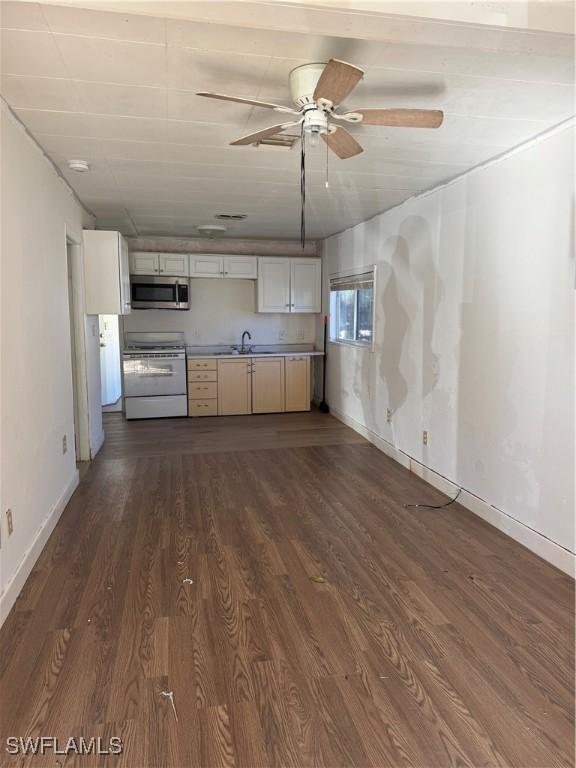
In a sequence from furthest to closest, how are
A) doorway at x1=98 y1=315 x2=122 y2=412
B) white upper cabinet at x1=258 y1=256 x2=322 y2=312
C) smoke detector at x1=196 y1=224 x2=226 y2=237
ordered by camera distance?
doorway at x1=98 y1=315 x2=122 y2=412
white upper cabinet at x1=258 y1=256 x2=322 y2=312
smoke detector at x1=196 y1=224 x2=226 y2=237

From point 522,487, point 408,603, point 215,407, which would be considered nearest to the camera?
point 408,603

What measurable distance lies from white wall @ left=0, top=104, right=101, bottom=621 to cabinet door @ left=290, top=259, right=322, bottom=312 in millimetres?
3510

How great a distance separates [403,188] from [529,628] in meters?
3.15

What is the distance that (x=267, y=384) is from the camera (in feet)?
21.6

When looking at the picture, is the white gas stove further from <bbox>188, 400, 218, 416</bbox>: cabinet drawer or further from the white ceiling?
the white ceiling

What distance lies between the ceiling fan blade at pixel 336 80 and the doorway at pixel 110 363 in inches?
219

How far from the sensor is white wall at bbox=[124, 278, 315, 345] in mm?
Result: 6797

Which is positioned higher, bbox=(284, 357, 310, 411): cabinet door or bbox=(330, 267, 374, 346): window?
bbox=(330, 267, 374, 346): window

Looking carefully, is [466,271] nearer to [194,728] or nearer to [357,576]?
[357,576]

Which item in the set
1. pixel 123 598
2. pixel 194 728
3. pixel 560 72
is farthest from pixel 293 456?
pixel 560 72

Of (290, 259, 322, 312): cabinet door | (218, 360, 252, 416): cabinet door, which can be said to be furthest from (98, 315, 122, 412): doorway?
(290, 259, 322, 312): cabinet door

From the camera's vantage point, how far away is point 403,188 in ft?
12.8

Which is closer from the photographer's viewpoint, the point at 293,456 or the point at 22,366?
the point at 22,366

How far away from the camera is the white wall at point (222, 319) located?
6797mm
